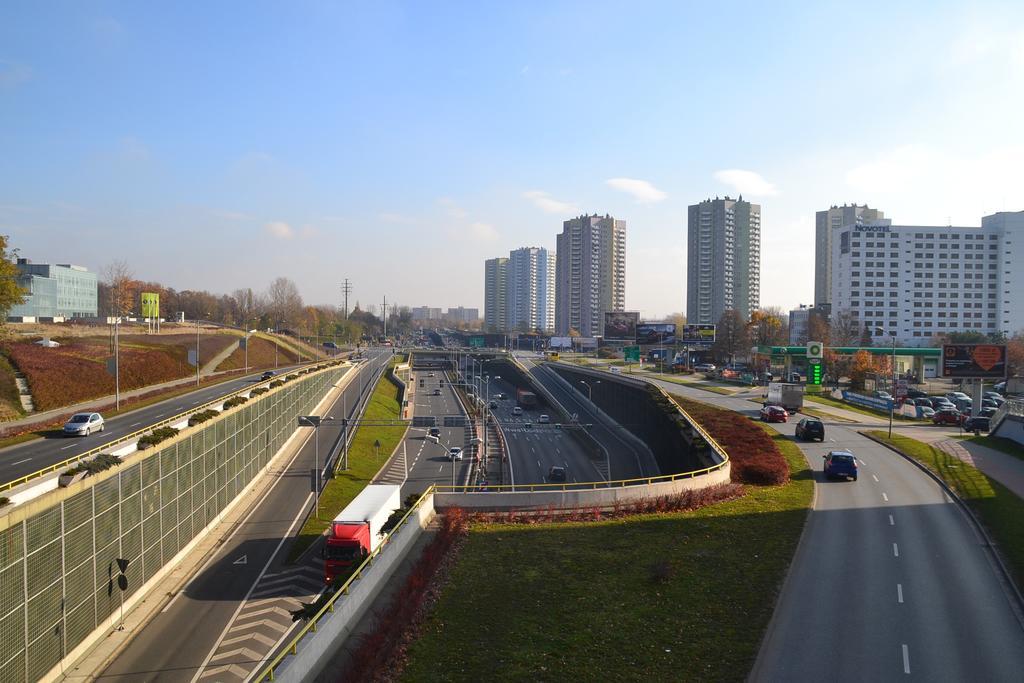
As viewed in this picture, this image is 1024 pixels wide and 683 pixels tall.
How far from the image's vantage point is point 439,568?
21.3 meters

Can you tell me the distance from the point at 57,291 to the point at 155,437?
115m

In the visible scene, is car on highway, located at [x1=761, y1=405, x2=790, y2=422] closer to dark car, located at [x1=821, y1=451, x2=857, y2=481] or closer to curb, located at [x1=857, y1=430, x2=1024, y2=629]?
curb, located at [x1=857, y1=430, x2=1024, y2=629]

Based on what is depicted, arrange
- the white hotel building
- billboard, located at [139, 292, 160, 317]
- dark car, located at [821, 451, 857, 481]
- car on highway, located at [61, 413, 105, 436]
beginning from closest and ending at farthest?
dark car, located at [821, 451, 857, 481] < car on highway, located at [61, 413, 105, 436] < billboard, located at [139, 292, 160, 317] < the white hotel building

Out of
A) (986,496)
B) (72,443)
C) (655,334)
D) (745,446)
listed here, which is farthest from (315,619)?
(655,334)

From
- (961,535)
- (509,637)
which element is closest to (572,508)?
(509,637)

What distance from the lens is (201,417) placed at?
31625mm

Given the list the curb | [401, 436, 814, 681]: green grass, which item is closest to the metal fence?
[401, 436, 814, 681]: green grass

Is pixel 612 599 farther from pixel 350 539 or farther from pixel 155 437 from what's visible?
pixel 155 437

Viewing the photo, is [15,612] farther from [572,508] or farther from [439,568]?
[572,508]

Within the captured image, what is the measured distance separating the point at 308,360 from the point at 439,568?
101646 mm

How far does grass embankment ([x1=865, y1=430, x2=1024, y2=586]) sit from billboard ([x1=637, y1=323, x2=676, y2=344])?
235 feet

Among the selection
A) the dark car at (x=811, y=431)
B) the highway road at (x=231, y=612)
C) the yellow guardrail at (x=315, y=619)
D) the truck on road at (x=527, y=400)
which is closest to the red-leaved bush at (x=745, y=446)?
the dark car at (x=811, y=431)

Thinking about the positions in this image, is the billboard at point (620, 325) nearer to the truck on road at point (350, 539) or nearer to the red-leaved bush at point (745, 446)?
the red-leaved bush at point (745, 446)

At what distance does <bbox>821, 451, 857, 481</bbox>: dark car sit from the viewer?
32062 millimetres
